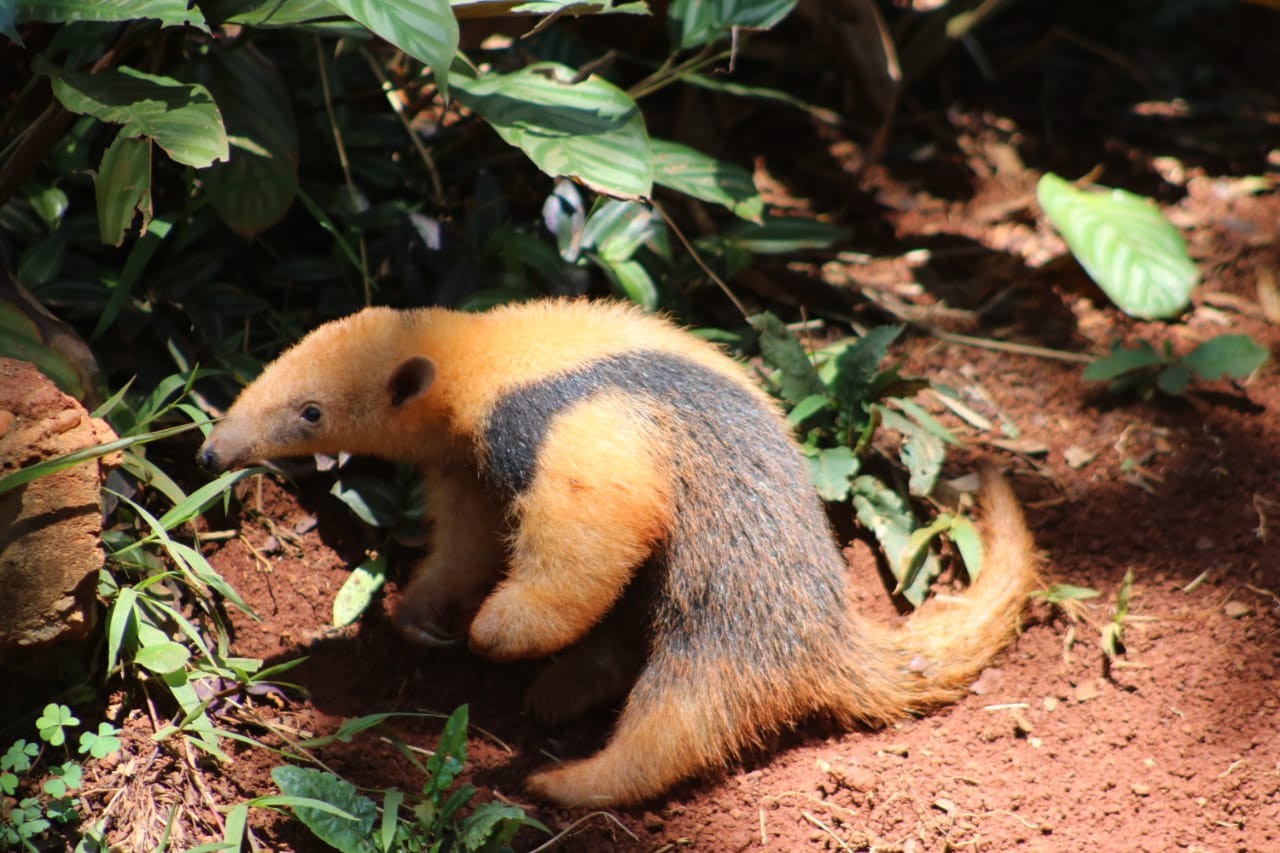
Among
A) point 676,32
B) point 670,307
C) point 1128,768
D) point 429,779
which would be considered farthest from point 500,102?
point 1128,768

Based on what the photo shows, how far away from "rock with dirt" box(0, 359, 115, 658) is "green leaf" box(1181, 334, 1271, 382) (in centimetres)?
496

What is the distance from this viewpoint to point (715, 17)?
5.33 m

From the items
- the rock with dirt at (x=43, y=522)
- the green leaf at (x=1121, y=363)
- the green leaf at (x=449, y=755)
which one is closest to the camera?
the rock with dirt at (x=43, y=522)

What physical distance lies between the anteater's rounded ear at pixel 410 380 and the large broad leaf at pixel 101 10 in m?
1.31

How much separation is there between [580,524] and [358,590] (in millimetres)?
1396

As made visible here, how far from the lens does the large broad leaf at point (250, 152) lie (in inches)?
190

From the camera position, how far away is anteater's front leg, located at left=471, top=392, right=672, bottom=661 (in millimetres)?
4020

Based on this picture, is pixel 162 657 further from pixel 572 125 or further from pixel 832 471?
pixel 832 471

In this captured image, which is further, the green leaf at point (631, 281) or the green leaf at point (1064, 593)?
the green leaf at point (631, 281)

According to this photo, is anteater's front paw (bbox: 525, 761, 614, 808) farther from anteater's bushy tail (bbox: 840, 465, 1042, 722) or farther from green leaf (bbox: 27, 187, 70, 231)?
green leaf (bbox: 27, 187, 70, 231)

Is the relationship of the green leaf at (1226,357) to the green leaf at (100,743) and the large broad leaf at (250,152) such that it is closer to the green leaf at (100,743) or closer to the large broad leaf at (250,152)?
the large broad leaf at (250,152)

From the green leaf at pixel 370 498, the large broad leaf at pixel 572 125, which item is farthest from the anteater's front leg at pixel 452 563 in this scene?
the large broad leaf at pixel 572 125

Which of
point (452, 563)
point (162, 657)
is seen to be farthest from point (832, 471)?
point (162, 657)

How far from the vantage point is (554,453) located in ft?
13.3
